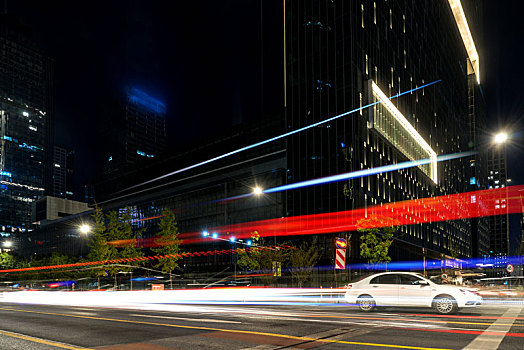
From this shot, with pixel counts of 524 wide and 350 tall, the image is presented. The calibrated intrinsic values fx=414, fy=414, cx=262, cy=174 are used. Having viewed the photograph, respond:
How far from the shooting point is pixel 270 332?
1086 centimetres

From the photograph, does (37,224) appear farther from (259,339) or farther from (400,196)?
(259,339)

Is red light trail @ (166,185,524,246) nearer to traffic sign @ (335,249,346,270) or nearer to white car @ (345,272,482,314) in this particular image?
traffic sign @ (335,249,346,270)

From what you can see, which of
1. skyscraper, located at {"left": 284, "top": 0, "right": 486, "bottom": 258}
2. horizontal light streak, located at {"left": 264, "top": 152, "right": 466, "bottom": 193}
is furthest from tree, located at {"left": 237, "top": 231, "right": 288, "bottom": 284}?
horizontal light streak, located at {"left": 264, "top": 152, "right": 466, "bottom": 193}

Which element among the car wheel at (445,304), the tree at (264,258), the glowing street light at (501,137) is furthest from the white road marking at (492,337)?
the tree at (264,258)

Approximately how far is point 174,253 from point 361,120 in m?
30.0

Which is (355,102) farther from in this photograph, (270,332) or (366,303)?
(270,332)

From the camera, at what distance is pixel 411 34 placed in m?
79.7

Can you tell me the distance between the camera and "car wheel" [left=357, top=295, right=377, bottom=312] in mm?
16484

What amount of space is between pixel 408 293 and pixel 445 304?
1300mm

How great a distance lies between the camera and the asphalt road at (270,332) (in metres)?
9.09

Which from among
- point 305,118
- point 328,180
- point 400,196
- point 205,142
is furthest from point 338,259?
point 205,142

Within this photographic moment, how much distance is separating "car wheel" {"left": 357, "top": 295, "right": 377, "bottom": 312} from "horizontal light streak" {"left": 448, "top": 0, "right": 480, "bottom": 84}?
135 m

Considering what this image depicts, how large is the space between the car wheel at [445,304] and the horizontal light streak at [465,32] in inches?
5319

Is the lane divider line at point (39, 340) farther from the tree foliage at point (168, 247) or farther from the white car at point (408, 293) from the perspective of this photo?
the tree foliage at point (168, 247)
